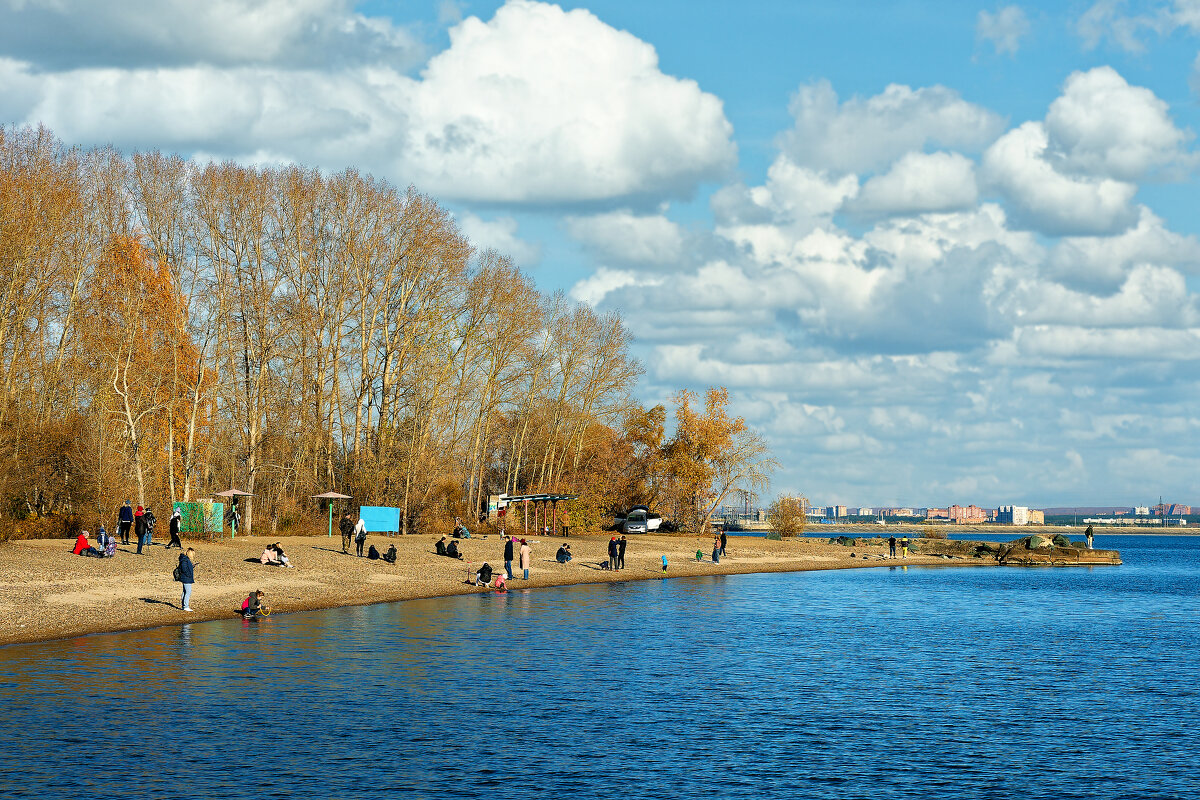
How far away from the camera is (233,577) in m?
50.2

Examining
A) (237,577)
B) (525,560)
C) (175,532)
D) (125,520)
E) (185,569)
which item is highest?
(125,520)

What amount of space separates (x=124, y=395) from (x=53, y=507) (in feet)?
23.3

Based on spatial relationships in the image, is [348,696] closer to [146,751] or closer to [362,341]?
[146,751]

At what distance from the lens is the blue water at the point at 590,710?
22.4 metres

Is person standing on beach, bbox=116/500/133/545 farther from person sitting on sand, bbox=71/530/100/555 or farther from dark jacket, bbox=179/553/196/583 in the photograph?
dark jacket, bbox=179/553/196/583

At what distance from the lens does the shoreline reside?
130 feet

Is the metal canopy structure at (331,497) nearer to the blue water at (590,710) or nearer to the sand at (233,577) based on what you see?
the sand at (233,577)

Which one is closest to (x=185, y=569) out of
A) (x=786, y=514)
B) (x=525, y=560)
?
(x=525, y=560)

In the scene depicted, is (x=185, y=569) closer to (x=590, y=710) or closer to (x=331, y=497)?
(x=590, y=710)

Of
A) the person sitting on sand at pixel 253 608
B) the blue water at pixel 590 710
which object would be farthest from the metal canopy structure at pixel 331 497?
the person sitting on sand at pixel 253 608

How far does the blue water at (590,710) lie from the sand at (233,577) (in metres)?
2.30

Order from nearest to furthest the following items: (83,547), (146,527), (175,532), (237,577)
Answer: (83,547) → (237,577) → (146,527) → (175,532)

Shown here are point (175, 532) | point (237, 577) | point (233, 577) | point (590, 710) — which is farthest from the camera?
point (175, 532)

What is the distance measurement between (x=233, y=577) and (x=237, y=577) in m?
0.23
